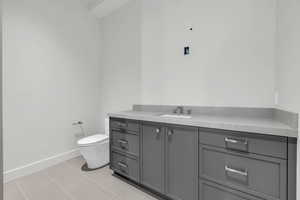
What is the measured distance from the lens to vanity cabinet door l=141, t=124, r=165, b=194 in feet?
4.98

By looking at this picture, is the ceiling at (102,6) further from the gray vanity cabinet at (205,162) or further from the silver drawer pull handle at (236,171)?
the silver drawer pull handle at (236,171)

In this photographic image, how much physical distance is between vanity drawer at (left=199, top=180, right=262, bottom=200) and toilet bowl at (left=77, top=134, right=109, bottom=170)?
154 cm

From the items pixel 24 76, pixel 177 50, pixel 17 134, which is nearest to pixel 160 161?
pixel 177 50

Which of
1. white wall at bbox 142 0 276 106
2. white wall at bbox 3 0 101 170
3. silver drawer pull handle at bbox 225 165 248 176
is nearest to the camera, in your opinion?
silver drawer pull handle at bbox 225 165 248 176

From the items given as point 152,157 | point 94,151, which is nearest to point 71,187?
point 94,151

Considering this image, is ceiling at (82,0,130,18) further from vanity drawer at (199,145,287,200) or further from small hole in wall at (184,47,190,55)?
vanity drawer at (199,145,287,200)

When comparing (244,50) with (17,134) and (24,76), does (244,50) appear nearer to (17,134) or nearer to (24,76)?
(24,76)

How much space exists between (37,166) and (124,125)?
1565 millimetres

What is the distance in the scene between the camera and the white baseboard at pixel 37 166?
6.49 feet

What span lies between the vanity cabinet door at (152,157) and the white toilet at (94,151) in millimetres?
885

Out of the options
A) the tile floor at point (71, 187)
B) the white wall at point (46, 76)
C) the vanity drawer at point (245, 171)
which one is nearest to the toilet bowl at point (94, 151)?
the tile floor at point (71, 187)

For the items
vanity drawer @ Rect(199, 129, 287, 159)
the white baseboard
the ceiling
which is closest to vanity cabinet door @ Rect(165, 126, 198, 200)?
vanity drawer @ Rect(199, 129, 287, 159)

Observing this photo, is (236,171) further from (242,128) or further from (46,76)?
(46,76)

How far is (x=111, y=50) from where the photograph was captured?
290 centimetres
